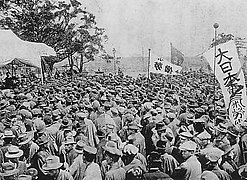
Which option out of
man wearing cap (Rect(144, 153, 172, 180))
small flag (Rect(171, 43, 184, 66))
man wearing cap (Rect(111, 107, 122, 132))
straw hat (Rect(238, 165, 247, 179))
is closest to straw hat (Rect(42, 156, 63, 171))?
man wearing cap (Rect(144, 153, 172, 180))

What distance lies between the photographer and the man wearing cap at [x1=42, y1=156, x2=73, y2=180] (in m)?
2.22

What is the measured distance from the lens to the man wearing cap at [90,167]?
2.24 metres

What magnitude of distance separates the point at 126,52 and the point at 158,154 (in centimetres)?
500

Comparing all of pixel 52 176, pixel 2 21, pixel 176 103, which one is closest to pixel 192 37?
pixel 176 103

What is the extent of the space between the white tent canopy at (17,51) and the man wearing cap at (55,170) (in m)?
3.38

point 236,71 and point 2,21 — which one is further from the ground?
point 2,21

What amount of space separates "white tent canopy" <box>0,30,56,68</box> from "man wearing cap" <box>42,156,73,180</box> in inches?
133

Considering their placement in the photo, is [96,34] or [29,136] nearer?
[29,136]

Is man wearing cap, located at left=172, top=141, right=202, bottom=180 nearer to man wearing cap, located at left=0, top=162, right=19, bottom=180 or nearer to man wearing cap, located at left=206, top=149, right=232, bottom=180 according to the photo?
man wearing cap, located at left=206, top=149, right=232, bottom=180

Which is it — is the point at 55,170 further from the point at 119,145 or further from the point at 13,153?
the point at 119,145

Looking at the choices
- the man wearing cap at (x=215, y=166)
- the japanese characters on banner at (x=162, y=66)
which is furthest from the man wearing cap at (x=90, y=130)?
the japanese characters on banner at (x=162, y=66)

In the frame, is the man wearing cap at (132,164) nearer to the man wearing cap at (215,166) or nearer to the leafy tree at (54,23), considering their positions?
the man wearing cap at (215,166)

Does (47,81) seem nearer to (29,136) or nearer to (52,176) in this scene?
(29,136)

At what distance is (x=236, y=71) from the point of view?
3598 mm
